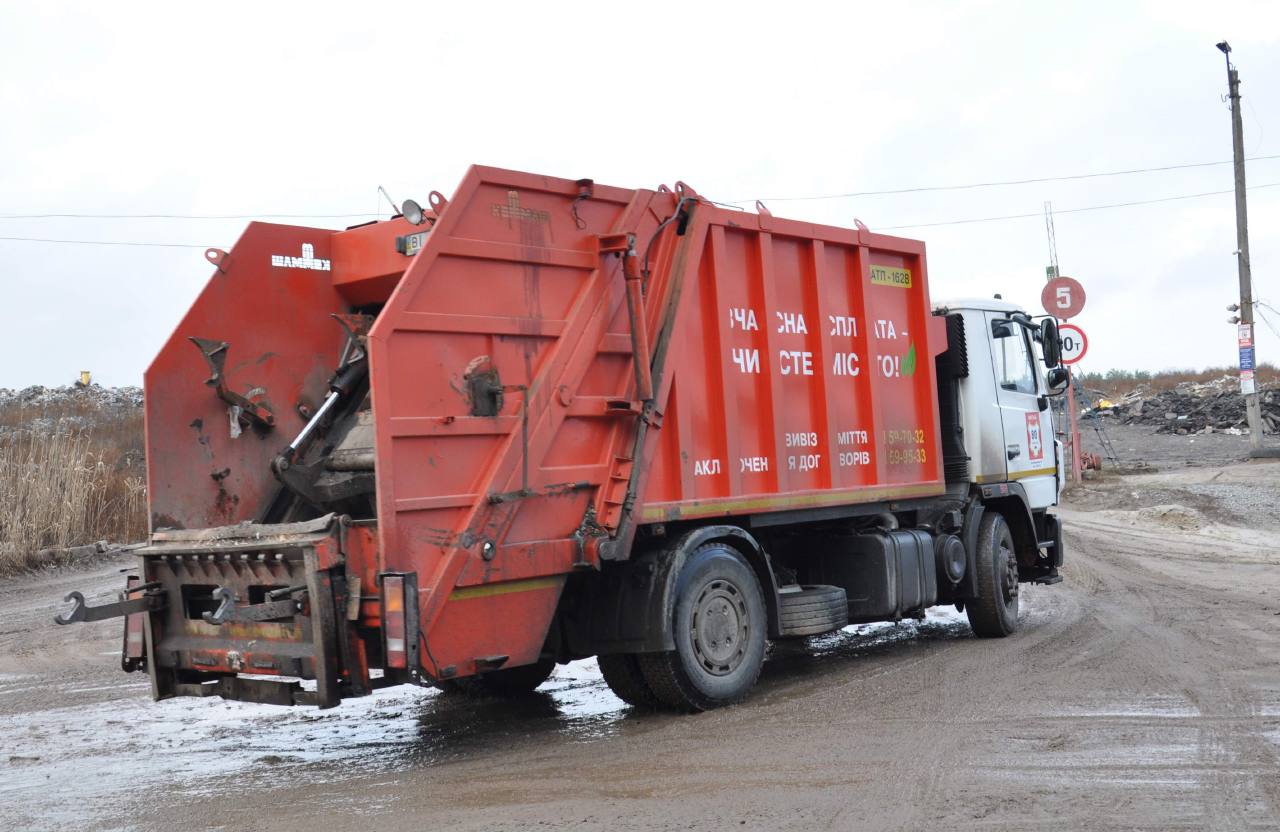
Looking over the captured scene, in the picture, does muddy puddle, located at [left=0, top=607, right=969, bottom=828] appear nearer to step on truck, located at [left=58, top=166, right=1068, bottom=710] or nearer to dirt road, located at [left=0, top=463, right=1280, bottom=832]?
dirt road, located at [left=0, top=463, right=1280, bottom=832]

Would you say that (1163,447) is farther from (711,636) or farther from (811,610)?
(711,636)

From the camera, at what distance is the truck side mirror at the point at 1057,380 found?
10461 millimetres

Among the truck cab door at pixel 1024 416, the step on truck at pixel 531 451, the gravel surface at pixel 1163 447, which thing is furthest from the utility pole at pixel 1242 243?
the step on truck at pixel 531 451

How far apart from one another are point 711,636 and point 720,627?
0.31 feet

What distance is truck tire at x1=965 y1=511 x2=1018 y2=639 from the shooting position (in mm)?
9523

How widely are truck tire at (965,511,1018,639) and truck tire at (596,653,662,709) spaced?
354cm

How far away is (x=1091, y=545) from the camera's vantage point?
1541cm

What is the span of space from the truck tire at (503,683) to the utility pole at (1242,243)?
1899 centimetres

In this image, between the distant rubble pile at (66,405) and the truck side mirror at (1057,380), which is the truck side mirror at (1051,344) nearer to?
the truck side mirror at (1057,380)

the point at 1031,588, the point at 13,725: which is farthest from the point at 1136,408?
the point at 13,725

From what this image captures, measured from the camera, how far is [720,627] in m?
7.11

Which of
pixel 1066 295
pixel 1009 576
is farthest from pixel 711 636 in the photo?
pixel 1066 295

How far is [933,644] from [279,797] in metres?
5.53

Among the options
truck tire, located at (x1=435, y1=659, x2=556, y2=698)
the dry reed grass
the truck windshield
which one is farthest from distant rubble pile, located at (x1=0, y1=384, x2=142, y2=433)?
the truck windshield
